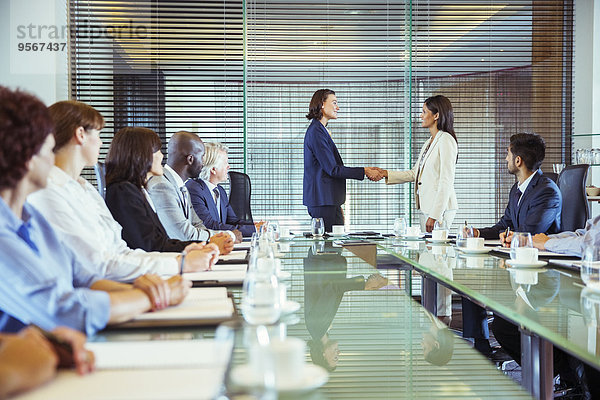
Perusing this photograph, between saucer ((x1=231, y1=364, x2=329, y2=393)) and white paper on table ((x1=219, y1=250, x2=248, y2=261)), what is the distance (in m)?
1.51

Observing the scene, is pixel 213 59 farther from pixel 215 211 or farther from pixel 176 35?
pixel 215 211

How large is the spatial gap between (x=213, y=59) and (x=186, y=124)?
584 millimetres

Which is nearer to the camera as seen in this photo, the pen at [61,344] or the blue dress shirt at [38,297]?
the pen at [61,344]

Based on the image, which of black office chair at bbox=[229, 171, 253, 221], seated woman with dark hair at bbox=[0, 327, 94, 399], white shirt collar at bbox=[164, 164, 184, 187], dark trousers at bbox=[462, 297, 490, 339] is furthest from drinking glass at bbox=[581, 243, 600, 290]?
black office chair at bbox=[229, 171, 253, 221]

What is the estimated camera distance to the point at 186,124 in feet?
16.6

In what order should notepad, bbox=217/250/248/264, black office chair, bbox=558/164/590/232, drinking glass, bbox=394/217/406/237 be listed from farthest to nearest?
black office chair, bbox=558/164/590/232 < drinking glass, bbox=394/217/406/237 < notepad, bbox=217/250/248/264

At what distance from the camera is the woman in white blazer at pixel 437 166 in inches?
168

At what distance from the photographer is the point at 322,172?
4.38m

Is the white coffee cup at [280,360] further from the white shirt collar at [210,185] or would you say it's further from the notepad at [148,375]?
the white shirt collar at [210,185]

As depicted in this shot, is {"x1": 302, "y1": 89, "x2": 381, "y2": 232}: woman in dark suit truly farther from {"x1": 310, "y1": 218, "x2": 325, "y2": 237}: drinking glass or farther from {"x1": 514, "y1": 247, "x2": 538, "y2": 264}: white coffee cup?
{"x1": 514, "y1": 247, "x2": 538, "y2": 264}: white coffee cup

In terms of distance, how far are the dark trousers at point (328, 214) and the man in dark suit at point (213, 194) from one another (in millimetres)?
473

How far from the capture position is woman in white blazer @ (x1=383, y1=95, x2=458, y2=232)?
14.0 feet

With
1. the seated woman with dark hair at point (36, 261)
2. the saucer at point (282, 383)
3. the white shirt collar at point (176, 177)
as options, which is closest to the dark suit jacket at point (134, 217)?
the white shirt collar at point (176, 177)

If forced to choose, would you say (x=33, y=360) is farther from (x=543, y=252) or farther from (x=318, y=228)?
(x=318, y=228)
